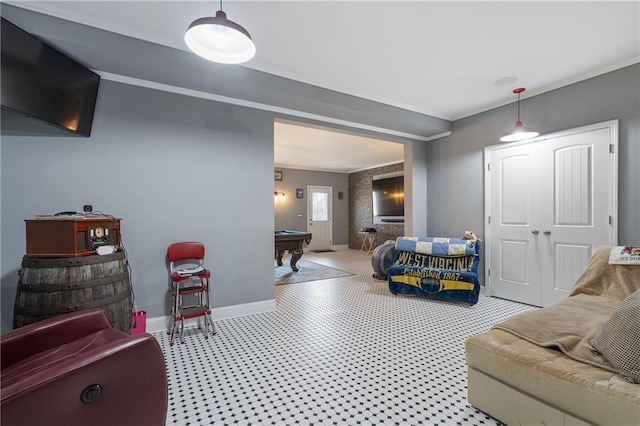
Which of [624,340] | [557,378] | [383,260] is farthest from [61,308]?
[383,260]

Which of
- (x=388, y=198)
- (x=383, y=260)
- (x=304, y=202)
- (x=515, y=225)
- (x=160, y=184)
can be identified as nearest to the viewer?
(x=160, y=184)

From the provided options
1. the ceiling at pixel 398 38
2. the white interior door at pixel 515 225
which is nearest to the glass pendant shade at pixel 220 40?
the ceiling at pixel 398 38

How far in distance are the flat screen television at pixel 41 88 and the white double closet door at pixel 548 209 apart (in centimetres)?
472

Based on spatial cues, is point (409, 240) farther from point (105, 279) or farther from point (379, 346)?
point (105, 279)

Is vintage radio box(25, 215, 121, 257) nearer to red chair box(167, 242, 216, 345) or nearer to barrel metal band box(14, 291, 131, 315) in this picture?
barrel metal band box(14, 291, 131, 315)

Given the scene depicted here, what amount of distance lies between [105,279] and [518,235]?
4.46 m

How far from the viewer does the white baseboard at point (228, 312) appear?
2834 mm

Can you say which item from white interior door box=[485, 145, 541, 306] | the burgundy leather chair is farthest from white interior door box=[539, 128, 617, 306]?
the burgundy leather chair

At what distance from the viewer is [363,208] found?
9.48 meters

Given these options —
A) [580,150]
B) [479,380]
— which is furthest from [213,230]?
[580,150]

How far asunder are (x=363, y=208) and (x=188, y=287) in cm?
719

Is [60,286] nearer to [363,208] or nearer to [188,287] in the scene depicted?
[188,287]

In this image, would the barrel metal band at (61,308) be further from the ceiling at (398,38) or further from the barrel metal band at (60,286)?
the ceiling at (398,38)

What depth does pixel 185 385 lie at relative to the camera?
6.37 feet
